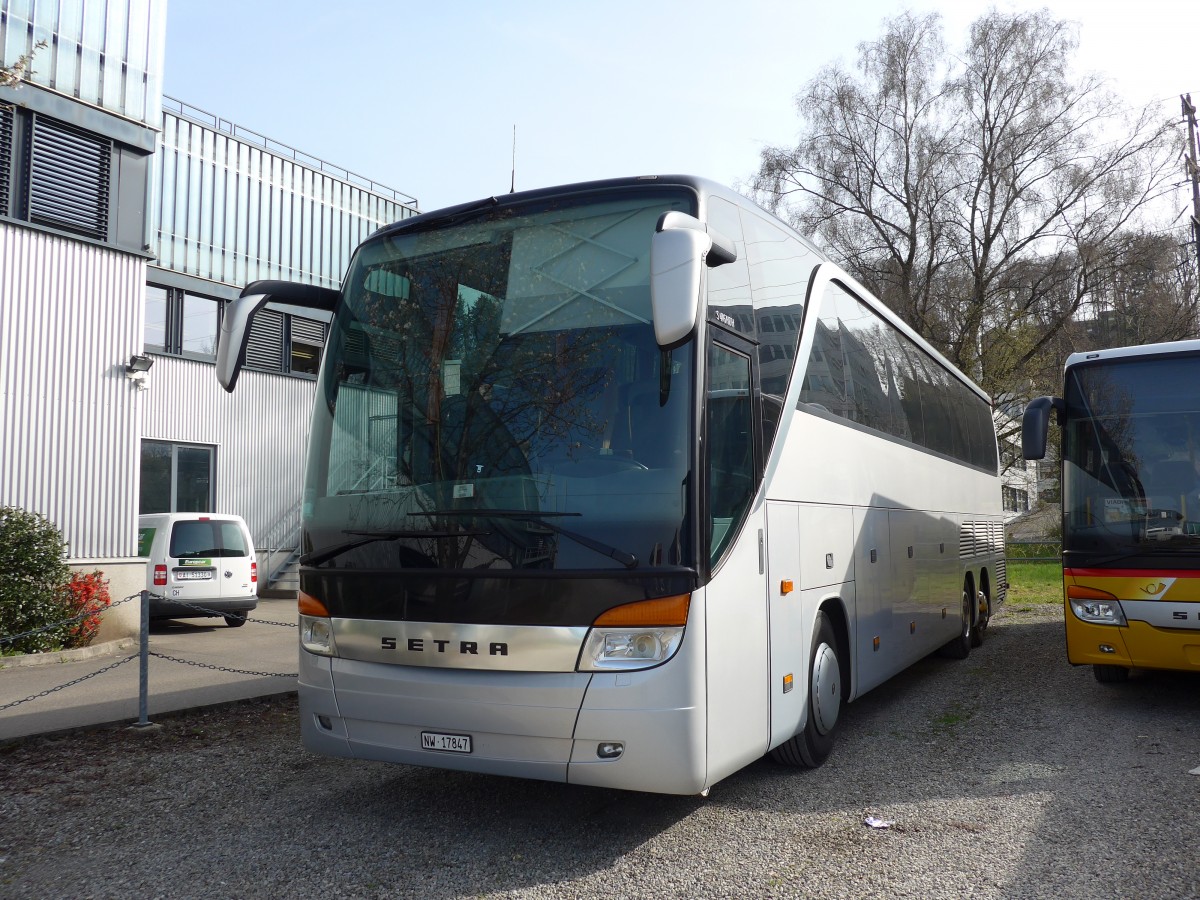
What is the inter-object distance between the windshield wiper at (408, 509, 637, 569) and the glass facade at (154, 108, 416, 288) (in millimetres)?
20233

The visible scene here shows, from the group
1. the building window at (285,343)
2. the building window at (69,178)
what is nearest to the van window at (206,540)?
the building window at (69,178)

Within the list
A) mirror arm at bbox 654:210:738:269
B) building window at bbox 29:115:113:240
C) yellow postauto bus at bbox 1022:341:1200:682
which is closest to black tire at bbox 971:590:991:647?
yellow postauto bus at bbox 1022:341:1200:682

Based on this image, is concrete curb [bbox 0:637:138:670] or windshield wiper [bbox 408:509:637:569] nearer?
windshield wiper [bbox 408:509:637:569]

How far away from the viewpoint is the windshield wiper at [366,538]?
4743mm

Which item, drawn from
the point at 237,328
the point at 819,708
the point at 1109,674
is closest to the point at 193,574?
the point at 237,328

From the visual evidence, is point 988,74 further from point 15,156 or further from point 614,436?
point 614,436

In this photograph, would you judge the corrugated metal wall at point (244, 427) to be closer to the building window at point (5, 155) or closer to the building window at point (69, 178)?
the building window at point (69, 178)

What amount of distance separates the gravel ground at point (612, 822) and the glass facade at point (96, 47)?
10.1m

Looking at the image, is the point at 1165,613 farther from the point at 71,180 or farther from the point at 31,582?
the point at 71,180

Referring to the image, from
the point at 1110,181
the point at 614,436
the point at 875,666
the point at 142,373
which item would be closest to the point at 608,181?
the point at 614,436

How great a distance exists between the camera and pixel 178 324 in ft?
71.0

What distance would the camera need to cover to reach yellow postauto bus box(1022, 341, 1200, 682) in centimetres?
743

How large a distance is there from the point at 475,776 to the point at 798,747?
6.59ft

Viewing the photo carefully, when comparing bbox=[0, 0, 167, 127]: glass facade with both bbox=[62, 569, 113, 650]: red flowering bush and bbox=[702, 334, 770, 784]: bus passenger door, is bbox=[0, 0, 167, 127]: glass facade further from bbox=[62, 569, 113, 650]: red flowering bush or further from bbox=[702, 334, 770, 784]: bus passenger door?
bbox=[702, 334, 770, 784]: bus passenger door
